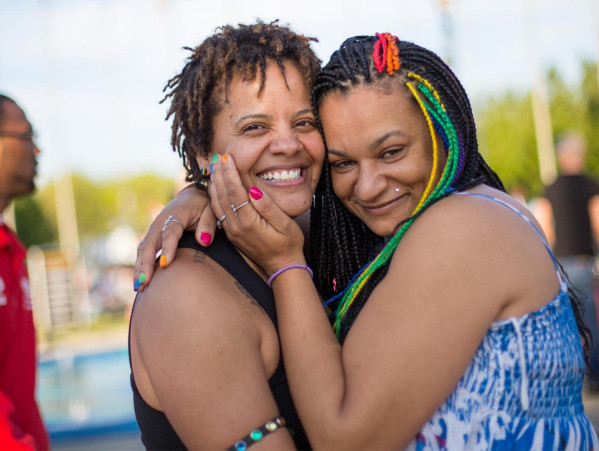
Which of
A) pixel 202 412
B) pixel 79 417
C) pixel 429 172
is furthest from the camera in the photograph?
pixel 79 417

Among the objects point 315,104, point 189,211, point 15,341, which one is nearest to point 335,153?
point 315,104

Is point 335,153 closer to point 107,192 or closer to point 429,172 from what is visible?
point 429,172

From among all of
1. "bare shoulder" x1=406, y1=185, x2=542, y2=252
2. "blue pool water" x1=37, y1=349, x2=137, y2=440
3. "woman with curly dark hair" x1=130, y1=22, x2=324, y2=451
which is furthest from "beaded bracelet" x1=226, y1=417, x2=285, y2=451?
"blue pool water" x1=37, y1=349, x2=137, y2=440

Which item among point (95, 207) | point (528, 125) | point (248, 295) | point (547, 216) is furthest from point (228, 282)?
point (95, 207)

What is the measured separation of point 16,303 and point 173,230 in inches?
69.4

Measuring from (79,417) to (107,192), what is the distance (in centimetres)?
5470

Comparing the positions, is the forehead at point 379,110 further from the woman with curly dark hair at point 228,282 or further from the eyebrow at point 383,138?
the woman with curly dark hair at point 228,282

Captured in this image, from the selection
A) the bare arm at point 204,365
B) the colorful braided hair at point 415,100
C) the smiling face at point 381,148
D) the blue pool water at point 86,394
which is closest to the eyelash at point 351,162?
the smiling face at point 381,148

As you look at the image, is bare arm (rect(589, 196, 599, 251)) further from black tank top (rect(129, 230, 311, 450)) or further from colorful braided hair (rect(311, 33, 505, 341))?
black tank top (rect(129, 230, 311, 450))

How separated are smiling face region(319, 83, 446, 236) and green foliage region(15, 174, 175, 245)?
40708 mm

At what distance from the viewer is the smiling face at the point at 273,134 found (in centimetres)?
244

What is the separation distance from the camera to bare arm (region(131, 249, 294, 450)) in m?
1.90

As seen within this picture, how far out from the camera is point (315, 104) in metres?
2.49

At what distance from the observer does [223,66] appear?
8.01 feet
